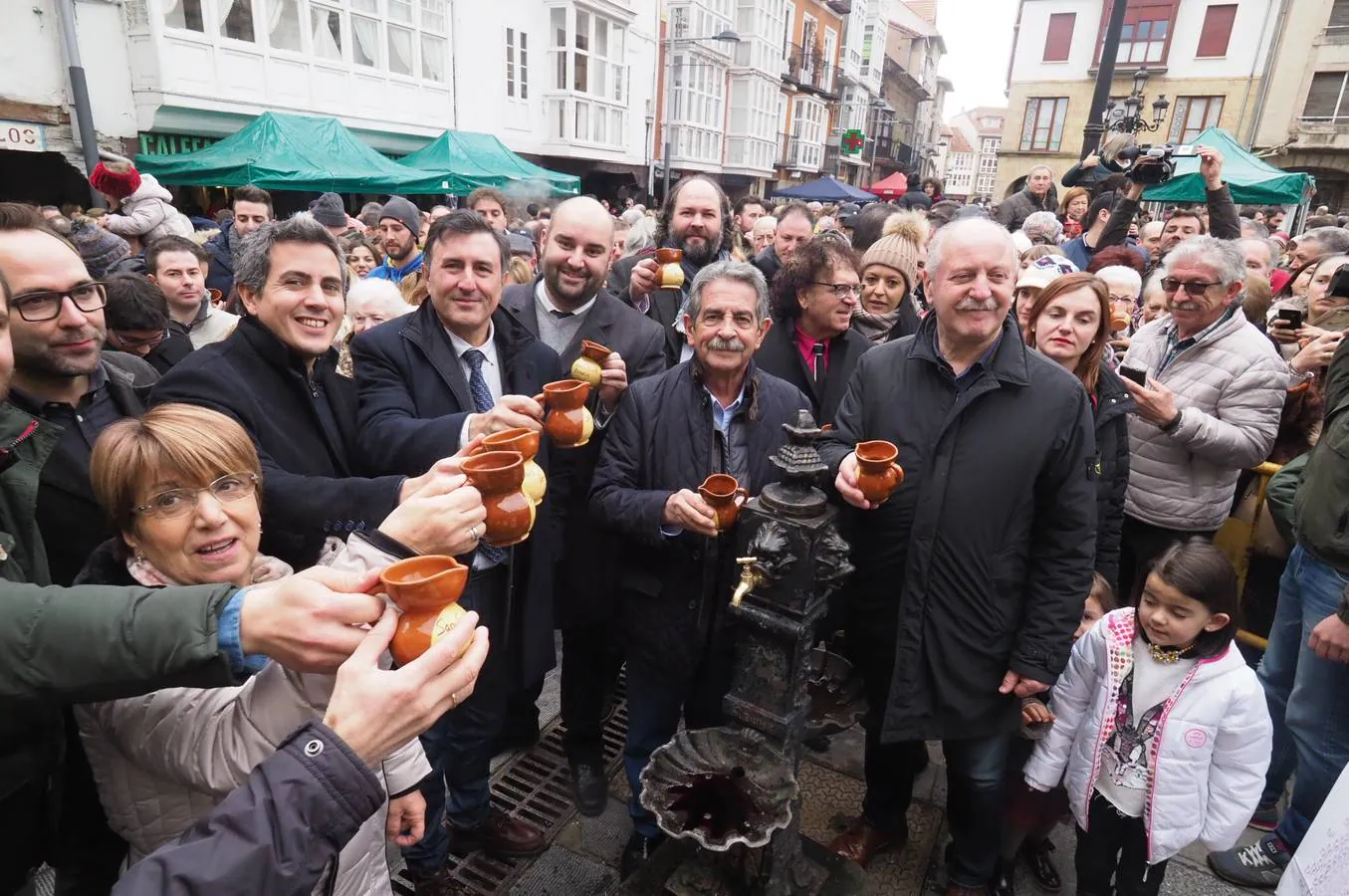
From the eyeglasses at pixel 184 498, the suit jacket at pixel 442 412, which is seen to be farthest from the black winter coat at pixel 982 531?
the eyeglasses at pixel 184 498

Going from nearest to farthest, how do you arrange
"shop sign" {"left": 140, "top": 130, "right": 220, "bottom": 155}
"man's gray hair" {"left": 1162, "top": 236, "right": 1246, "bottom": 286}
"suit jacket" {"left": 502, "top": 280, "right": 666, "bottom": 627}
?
1. "suit jacket" {"left": 502, "top": 280, "right": 666, "bottom": 627}
2. "man's gray hair" {"left": 1162, "top": 236, "right": 1246, "bottom": 286}
3. "shop sign" {"left": 140, "top": 130, "right": 220, "bottom": 155}

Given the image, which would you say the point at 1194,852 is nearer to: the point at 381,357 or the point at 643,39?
the point at 381,357

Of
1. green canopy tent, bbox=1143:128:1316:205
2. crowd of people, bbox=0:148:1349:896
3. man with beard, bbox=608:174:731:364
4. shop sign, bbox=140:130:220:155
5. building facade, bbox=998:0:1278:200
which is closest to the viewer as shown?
crowd of people, bbox=0:148:1349:896

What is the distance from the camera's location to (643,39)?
72.8 ft

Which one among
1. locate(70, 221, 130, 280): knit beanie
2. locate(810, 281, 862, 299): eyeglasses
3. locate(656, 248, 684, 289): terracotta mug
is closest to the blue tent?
locate(70, 221, 130, 280): knit beanie

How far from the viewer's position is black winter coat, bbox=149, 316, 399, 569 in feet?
6.63

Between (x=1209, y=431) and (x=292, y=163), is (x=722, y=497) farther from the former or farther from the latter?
(x=292, y=163)

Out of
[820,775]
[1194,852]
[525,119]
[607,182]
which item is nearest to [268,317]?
Answer: [820,775]

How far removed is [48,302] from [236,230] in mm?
5963

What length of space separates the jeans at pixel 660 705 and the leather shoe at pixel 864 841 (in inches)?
25.1

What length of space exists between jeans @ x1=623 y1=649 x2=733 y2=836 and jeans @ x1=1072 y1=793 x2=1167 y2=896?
1.28 meters

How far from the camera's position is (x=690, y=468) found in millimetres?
2531

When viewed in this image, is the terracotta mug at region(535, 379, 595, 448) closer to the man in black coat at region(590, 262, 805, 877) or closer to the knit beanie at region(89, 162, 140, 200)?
the man in black coat at region(590, 262, 805, 877)

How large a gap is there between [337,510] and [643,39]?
932 inches
